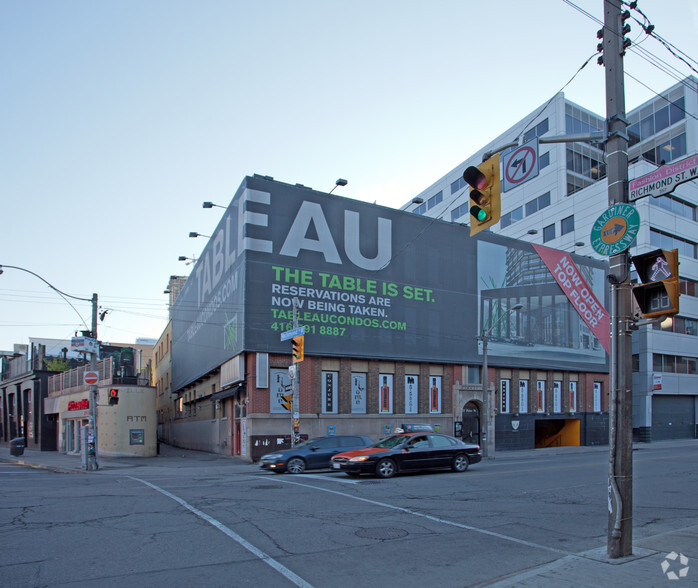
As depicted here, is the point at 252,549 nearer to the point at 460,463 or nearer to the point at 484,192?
the point at 484,192

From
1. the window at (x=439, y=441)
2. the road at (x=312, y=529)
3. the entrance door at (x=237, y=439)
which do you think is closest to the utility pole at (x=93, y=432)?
the road at (x=312, y=529)

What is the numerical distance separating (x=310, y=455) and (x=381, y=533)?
1156cm

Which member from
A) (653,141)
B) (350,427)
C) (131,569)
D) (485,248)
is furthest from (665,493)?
(653,141)

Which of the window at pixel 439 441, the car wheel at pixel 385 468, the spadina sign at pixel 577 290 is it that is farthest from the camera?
the spadina sign at pixel 577 290

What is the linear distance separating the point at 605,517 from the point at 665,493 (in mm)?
4817

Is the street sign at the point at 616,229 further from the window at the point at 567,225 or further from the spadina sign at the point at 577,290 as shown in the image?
the window at the point at 567,225

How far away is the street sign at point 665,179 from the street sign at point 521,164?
5.83 ft

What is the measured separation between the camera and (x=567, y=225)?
53312 millimetres

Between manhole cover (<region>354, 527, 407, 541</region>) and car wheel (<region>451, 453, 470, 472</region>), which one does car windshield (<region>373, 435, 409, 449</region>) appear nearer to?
car wheel (<region>451, 453, 470, 472</region>)

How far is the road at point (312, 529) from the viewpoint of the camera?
289 inches

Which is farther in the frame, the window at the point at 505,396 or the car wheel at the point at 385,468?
the window at the point at 505,396

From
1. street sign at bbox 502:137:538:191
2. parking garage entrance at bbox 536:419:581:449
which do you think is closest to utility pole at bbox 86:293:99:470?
street sign at bbox 502:137:538:191

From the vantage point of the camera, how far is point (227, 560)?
25.6ft

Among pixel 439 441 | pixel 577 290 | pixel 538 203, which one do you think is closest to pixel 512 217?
pixel 538 203
